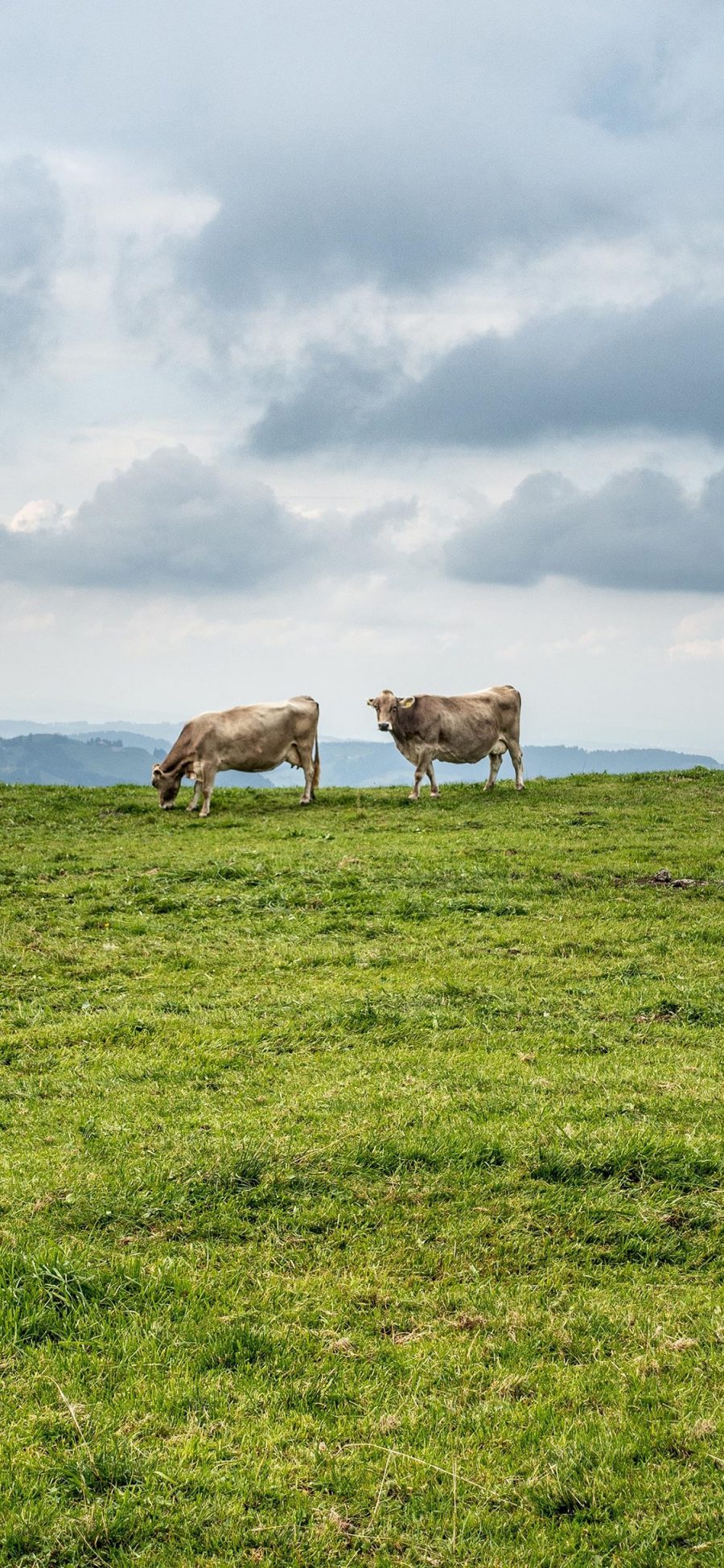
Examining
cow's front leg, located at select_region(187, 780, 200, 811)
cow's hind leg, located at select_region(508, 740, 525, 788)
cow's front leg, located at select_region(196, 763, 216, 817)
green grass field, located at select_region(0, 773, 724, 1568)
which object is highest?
cow's hind leg, located at select_region(508, 740, 525, 788)

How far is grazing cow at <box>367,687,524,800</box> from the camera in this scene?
28125 mm

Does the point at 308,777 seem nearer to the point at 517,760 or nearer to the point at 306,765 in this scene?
the point at 306,765

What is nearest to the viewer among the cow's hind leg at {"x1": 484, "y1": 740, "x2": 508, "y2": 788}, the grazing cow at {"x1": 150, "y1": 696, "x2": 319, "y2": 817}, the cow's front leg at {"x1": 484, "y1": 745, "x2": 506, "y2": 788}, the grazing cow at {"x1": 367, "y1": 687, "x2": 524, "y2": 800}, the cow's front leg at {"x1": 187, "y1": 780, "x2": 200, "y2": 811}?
the cow's front leg at {"x1": 187, "y1": 780, "x2": 200, "y2": 811}

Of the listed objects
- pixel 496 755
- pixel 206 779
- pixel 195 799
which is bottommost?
pixel 195 799

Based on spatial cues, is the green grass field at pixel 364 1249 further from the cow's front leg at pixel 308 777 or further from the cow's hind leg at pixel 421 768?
the cow's front leg at pixel 308 777

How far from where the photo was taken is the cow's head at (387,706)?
28.0 m

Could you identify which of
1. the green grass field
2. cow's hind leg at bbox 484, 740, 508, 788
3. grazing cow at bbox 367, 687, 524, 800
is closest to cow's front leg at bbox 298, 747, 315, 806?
grazing cow at bbox 367, 687, 524, 800

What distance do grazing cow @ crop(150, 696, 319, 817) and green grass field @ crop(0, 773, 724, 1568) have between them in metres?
13.2

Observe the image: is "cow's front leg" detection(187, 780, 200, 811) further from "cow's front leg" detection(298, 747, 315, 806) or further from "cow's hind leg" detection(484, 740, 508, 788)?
"cow's hind leg" detection(484, 740, 508, 788)

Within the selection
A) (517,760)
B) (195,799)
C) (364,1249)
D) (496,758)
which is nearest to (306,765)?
(195,799)

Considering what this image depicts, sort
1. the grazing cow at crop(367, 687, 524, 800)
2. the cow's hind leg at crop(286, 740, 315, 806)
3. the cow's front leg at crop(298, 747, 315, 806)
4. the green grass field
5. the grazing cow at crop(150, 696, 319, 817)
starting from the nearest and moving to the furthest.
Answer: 1. the green grass field
2. the grazing cow at crop(150, 696, 319, 817)
3. the cow's front leg at crop(298, 747, 315, 806)
4. the cow's hind leg at crop(286, 740, 315, 806)
5. the grazing cow at crop(367, 687, 524, 800)

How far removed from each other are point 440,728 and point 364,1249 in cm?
2248

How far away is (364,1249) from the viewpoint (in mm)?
6355

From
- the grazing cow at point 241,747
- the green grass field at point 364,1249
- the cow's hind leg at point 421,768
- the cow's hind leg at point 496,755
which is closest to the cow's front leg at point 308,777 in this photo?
the grazing cow at point 241,747
